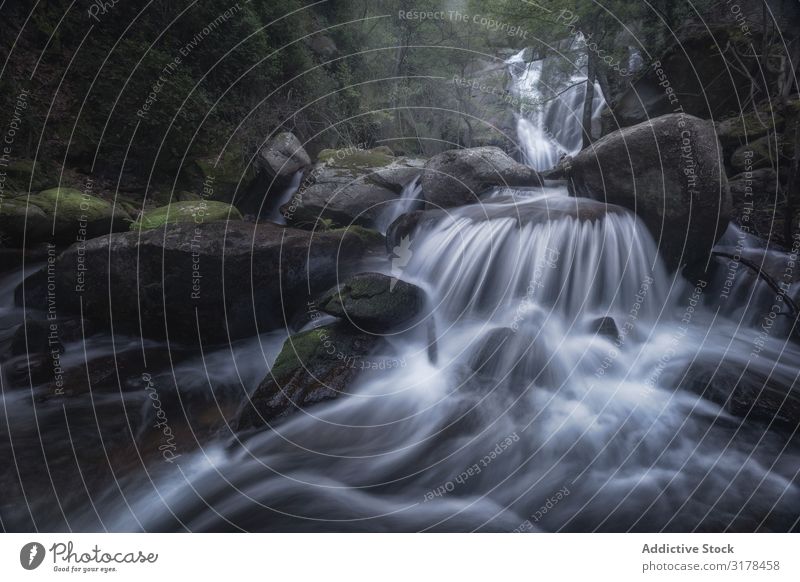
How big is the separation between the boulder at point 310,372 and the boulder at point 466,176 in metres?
3.78

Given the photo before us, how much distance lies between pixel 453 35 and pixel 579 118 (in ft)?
16.1

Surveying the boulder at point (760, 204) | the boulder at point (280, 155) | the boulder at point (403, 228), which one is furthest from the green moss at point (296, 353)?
the boulder at point (760, 204)

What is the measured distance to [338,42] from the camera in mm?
8594

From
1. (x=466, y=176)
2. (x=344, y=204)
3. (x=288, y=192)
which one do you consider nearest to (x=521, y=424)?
(x=466, y=176)

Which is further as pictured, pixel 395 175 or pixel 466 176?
pixel 395 175

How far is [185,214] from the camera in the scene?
533 centimetres

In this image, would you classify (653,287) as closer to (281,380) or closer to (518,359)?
(518,359)

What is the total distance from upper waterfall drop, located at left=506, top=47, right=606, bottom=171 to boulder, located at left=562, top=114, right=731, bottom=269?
4.98 metres

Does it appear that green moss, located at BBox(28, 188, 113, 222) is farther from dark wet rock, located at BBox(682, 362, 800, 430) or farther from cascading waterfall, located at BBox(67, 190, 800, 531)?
dark wet rock, located at BBox(682, 362, 800, 430)

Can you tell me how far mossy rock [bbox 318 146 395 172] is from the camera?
8305 mm

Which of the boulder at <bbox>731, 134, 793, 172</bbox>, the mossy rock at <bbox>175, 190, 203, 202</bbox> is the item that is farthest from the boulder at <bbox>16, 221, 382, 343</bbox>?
the boulder at <bbox>731, 134, 793, 172</bbox>

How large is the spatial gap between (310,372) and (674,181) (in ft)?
15.6

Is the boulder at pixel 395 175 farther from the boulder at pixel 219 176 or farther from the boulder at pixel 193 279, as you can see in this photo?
the boulder at pixel 193 279

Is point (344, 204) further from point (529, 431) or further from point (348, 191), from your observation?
point (529, 431)
